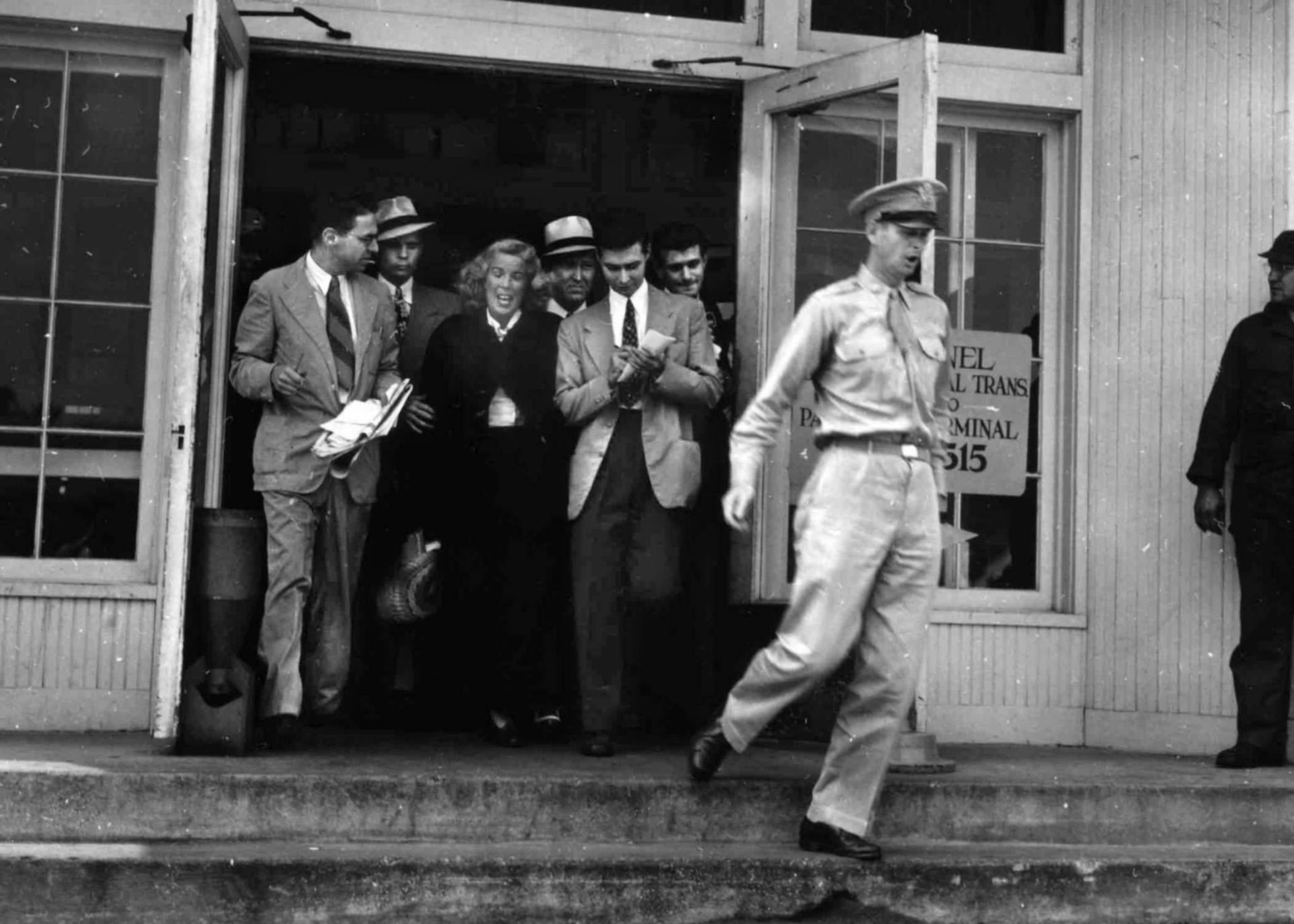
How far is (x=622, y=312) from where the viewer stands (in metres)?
7.53

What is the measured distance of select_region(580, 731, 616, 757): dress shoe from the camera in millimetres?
7223

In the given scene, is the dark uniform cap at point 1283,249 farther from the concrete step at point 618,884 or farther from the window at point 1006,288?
the concrete step at point 618,884

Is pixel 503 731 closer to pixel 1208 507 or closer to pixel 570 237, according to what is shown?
pixel 570 237

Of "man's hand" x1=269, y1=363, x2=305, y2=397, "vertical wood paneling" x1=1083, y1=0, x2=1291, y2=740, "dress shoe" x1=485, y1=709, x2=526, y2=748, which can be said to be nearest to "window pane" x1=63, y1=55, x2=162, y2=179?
"man's hand" x1=269, y1=363, x2=305, y2=397

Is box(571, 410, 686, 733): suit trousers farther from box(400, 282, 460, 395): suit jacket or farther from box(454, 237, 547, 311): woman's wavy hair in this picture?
box(400, 282, 460, 395): suit jacket

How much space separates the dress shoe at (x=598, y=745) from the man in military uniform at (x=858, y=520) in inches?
39.1

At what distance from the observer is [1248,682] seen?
7.80m

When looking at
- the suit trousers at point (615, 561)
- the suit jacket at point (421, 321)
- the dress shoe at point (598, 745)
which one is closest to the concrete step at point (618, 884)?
the dress shoe at point (598, 745)

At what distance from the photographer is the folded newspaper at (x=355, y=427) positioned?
281 inches

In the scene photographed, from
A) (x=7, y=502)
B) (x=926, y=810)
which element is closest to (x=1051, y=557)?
(x=926, y=810)

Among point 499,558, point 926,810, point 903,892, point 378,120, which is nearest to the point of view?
point 903,892

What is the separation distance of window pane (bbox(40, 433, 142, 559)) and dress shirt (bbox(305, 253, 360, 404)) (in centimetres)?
106

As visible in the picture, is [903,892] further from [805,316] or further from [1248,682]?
[1248,682]

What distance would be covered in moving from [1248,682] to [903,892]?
92.3 inches
